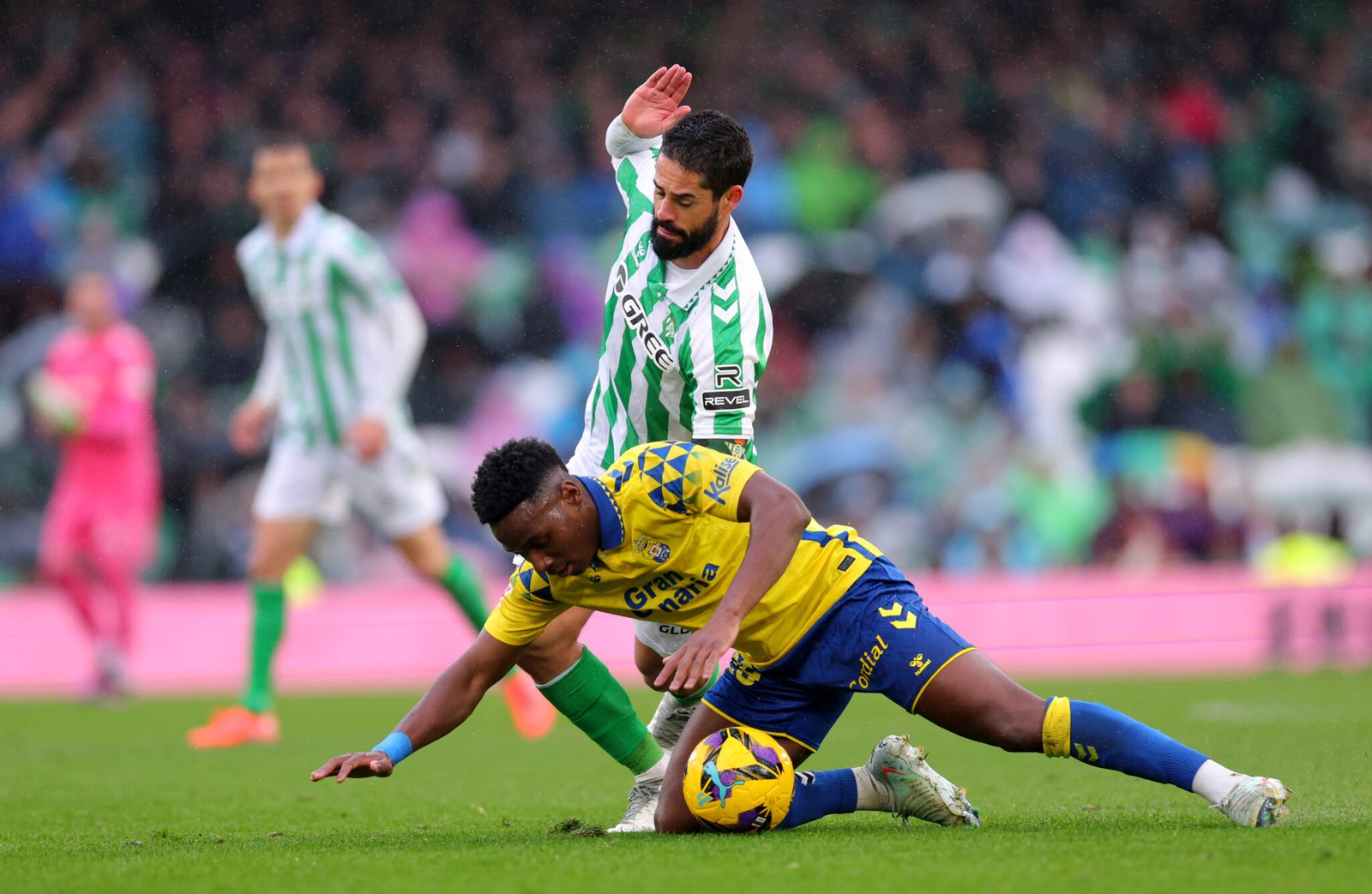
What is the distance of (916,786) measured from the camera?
492 centimetres

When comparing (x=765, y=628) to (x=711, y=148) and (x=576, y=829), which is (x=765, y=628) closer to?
(x=576, y=829)

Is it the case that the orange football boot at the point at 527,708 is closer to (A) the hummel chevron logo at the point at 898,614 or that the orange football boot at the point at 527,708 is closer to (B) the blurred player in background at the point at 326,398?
(B) the blurred player in background at the point at 326,398

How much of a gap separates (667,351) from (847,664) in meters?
1.17

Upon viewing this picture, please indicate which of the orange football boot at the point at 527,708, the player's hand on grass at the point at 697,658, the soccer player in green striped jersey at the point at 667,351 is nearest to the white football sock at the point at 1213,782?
the player's hand on grass at the point at 697,658

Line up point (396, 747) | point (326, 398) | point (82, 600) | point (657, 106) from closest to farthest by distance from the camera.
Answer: point (396, 747)
point (657, 106)
point (326, 398)
point (82, 600)

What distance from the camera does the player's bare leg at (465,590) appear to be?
27.2 feet

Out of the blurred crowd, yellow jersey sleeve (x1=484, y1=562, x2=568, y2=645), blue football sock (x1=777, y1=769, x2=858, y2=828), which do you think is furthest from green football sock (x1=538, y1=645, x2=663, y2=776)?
the blurred crowd

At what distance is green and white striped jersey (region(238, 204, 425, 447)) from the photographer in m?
8.67

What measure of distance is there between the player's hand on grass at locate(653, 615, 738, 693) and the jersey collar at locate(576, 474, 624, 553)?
0.44 metres

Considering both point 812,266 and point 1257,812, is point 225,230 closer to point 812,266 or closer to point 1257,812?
point 812,266

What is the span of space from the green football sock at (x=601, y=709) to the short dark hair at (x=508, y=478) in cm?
103

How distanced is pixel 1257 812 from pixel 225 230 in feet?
37.1

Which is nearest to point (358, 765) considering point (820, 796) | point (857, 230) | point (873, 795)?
point (820, 796)

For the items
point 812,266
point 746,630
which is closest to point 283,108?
point 812,266
